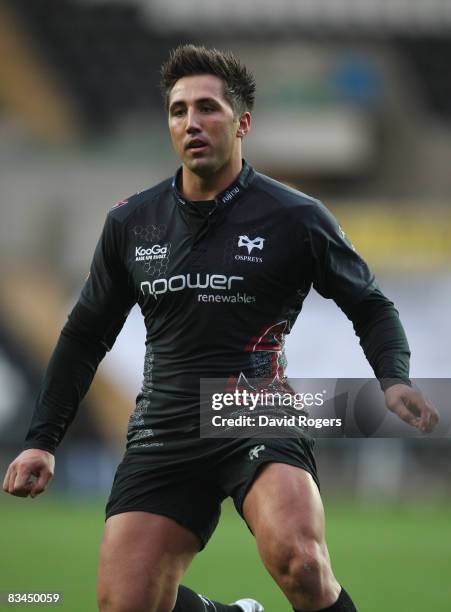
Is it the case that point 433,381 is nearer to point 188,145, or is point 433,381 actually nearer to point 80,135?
point 188,145

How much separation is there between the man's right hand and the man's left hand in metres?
1.33

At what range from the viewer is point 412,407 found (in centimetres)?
453

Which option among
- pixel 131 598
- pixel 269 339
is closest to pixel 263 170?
pixel 269 339

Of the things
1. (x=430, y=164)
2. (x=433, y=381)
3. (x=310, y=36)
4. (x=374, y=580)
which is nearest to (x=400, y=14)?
(x=310, y=36)

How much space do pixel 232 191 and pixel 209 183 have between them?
10 centimetres

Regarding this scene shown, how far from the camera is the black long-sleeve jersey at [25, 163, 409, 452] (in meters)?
4.69

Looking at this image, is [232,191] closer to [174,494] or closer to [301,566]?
[174,494]

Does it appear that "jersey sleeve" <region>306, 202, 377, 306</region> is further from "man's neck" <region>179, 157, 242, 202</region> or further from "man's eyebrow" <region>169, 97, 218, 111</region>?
"man's eyebrow" <region>169, 97, 218, 111</region>

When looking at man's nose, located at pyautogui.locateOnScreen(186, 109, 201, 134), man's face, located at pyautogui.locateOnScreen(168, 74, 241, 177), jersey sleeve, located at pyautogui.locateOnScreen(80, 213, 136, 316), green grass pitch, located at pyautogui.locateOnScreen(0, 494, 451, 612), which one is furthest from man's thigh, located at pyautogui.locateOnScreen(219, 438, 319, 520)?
green grass pitch, located at pyautogui.locateOnScreen(0, 494, 451, 612)

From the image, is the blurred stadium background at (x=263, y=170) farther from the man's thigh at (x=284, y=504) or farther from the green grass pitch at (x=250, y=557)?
the man's thigh at (x=284, y=504)

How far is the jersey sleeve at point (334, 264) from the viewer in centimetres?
476

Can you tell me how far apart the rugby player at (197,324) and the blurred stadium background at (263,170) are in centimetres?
682

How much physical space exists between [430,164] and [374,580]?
55.9 ft

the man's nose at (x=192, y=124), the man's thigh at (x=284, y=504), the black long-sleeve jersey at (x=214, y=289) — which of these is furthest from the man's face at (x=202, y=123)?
the man's thigh at (x=284, y=504)
